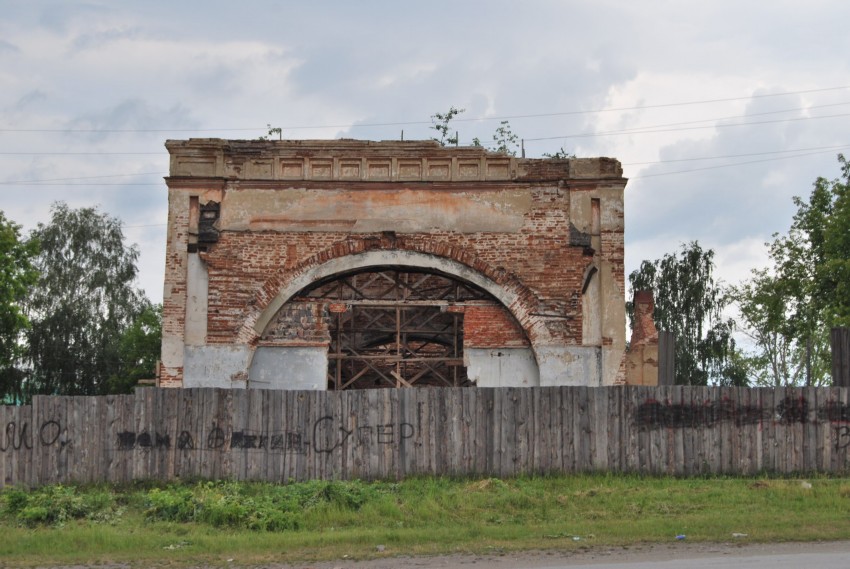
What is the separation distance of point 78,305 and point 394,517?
33.2 meters

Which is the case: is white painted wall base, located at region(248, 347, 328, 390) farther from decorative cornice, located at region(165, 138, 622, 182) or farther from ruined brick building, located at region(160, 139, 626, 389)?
decorative cornice, located at region(165, 138, 622, 182)

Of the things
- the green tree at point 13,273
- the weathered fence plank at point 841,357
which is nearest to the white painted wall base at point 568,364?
the weathered fence plank at point 841,357

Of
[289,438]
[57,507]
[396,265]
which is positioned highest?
[396,265]

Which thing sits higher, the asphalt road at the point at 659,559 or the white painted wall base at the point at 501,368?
the white painted wall base at the point at 501,368

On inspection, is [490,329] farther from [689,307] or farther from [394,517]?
[689,307]

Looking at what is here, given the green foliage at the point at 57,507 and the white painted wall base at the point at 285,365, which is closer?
the green foliage at the point at 57,507

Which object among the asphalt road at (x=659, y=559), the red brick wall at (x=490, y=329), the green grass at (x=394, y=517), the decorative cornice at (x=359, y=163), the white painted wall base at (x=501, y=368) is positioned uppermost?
the decorative cornice at (x=359, y=163)

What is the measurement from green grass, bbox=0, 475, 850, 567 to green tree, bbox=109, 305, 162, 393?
30.6 meters

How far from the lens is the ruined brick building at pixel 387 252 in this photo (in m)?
20.2

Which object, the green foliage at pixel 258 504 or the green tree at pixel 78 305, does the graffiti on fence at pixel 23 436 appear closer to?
the green foliage at pixel 258 504

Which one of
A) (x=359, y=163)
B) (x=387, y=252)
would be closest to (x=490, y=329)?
(x=387, y=252)

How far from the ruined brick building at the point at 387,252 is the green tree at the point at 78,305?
24.4m

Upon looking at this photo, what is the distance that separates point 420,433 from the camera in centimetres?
1545

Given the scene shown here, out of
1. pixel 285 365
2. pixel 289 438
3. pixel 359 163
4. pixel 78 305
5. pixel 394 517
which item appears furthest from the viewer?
pixel 78 305
